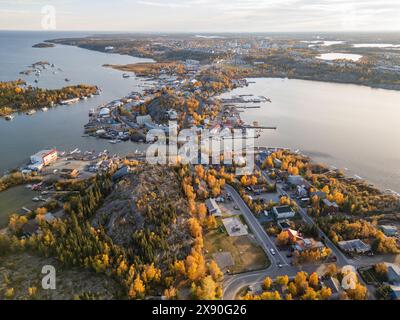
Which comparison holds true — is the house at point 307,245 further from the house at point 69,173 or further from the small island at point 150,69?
the small island at point 150,69

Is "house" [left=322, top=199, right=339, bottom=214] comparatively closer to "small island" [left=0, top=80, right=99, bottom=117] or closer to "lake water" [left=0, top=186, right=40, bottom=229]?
"lake water" [left=0, top=186, right=40, bottom=229]

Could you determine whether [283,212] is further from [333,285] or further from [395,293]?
[395,293]

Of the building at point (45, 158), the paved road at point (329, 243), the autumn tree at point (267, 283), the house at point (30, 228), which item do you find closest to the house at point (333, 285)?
the paved road at point (329, 243)

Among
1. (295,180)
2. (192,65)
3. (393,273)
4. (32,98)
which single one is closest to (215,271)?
(393,273)

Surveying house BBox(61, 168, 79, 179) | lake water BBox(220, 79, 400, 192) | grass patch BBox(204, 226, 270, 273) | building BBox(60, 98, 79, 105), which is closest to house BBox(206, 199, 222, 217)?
grass patch BBox(204, 226, 270, 273)
